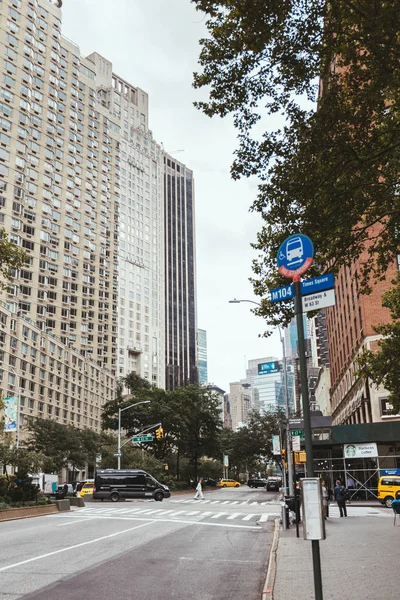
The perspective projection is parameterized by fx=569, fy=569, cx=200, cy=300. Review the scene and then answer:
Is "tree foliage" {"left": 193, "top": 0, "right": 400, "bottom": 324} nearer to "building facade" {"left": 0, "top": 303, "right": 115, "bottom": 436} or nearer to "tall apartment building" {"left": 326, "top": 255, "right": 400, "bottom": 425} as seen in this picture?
"tall apartment building" {"left": 326, "top": 255, "right": 400, "bottom": 425}

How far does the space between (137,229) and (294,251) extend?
14442 cm

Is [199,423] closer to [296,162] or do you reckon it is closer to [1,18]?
[296,162]

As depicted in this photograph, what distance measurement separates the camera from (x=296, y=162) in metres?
13.5

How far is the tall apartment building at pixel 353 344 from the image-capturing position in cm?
4434

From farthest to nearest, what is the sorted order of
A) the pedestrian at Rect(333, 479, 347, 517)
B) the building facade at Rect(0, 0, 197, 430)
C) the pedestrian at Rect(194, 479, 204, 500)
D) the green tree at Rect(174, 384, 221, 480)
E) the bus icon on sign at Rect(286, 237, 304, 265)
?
the building facade at Rect(0, 0, 197, 430), the green tree at Rect(174, 384, 221, 480), the pedestrian at Rect(194, 479, 204, 500), the pedestrian at Rect(333, 479, 347, 517), the bus icon on sign at Rect(286, 237, 304, 265)

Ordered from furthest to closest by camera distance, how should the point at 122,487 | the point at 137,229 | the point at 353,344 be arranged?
the point at 137,229, the point at 353,344, the point at 122,487

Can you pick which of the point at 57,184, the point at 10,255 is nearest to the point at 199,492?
the point at 10,255

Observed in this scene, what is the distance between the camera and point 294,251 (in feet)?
25.2

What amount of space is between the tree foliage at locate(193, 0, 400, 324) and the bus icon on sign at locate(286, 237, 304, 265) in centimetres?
505

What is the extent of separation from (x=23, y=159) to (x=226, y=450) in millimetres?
60964

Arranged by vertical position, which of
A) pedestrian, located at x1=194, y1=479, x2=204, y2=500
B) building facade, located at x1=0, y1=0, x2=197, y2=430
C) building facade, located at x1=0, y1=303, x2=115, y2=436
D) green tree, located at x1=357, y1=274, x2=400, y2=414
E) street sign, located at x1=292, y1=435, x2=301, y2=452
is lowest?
pedestrian, located at x1=194, y1=479, x2=204, y2=500

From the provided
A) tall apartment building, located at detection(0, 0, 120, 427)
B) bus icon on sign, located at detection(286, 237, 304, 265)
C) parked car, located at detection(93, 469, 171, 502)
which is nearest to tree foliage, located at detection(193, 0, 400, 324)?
bus icon on sign, located at detection(286, 237, 304, 265)

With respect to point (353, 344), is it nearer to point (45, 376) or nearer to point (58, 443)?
point (58, 443)

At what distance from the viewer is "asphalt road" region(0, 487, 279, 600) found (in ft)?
32.0
